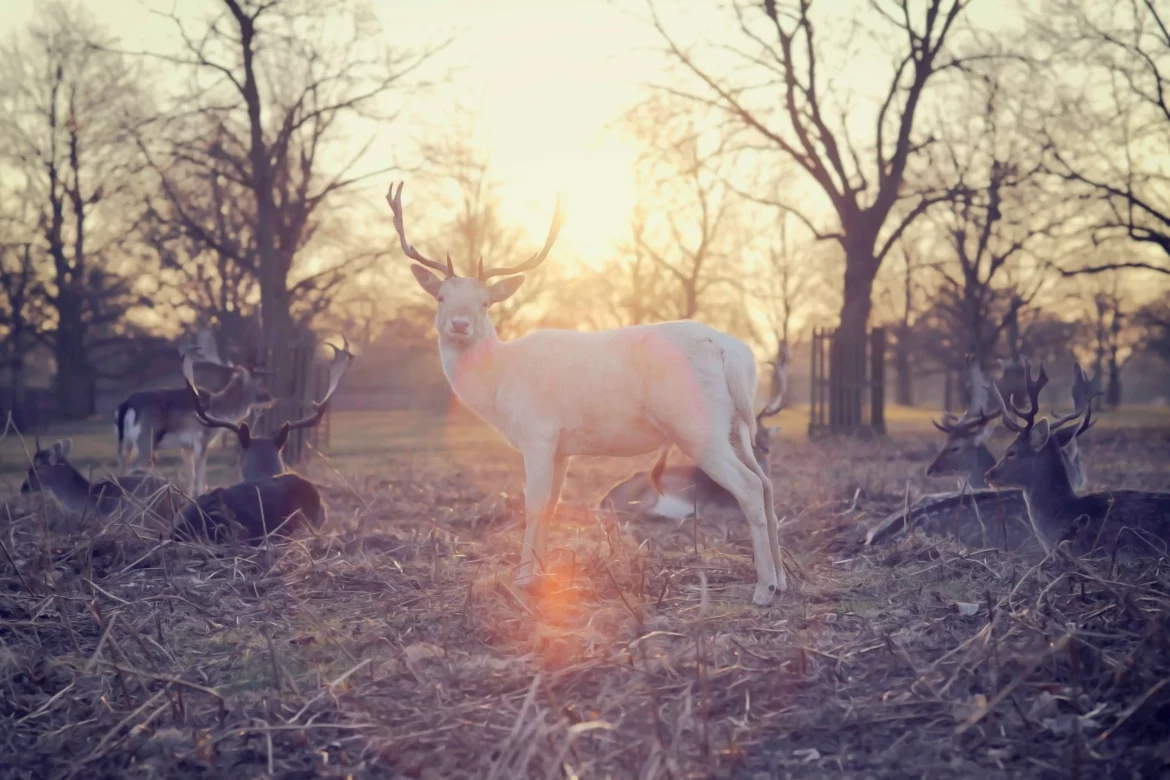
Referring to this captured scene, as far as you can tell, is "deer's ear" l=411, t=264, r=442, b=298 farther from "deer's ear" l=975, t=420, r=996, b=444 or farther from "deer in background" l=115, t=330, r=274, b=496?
"deer in background" l=115, t=330, r=274, b=496

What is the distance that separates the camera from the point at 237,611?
18.3ft

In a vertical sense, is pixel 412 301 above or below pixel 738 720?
above

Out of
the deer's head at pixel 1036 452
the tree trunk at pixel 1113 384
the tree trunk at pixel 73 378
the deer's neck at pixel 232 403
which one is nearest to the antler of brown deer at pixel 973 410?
the deer's head at pixel 1036 452

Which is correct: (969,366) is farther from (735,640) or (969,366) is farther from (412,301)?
(412,301)

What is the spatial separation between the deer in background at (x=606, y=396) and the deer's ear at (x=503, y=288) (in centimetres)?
2

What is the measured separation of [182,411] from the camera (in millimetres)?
14219

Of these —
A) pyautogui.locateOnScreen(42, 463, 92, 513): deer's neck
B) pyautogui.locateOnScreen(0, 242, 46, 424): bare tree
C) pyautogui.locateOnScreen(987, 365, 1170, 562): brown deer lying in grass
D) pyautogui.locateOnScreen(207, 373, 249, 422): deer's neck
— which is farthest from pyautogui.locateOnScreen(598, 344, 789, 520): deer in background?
pyautogui.locateOnScreen(0, 242, 46, 424): bare tree

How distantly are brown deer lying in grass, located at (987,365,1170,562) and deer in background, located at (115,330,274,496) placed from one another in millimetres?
9833

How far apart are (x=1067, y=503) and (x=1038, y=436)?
90 centimetres

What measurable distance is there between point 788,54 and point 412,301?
71.4 feet

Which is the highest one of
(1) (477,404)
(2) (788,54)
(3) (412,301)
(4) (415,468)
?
(2) (788,54)

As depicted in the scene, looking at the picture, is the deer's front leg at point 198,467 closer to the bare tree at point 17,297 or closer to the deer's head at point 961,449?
the deer's head at point 961,449

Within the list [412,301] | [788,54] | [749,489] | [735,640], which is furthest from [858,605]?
[412,301]

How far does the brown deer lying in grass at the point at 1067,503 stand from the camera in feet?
21.0
